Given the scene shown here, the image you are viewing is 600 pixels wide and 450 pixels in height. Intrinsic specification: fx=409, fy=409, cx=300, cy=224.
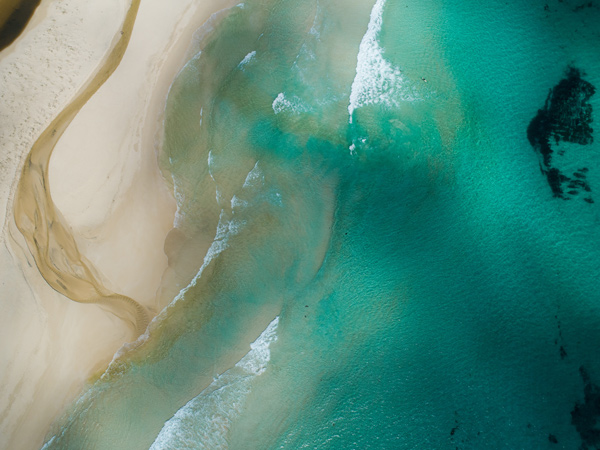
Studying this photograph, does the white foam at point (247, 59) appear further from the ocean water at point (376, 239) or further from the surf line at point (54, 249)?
the surf line at point (54, 249)

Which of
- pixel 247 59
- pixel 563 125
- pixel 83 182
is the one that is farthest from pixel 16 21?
Result: pixel 563 125

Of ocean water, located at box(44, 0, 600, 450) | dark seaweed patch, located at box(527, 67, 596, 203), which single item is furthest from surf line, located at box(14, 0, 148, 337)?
dark seaweed patch, located at box(527, 67, 596, 203)

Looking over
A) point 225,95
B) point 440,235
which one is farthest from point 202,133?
point 440,235

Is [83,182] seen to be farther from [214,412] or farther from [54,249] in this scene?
[214,412]

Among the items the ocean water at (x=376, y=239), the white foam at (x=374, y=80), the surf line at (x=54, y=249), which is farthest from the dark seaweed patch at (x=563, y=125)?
the surf line at (x=54, y=249)

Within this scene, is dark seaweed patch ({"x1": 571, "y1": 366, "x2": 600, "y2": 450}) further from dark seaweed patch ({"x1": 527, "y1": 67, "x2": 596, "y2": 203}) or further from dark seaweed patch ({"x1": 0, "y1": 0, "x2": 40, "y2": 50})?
dark seaweed patch ({"x1": 0, "y1": 0, "x2": 40, "y2": 50})

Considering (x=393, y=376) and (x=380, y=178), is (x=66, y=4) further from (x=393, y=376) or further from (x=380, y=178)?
→ (x=393, y=376)
